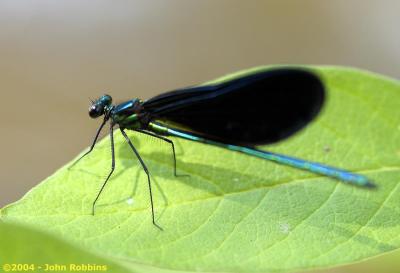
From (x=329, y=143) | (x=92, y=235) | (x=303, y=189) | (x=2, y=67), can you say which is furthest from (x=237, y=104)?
(x=2, y=67)

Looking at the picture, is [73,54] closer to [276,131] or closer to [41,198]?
[276,131]

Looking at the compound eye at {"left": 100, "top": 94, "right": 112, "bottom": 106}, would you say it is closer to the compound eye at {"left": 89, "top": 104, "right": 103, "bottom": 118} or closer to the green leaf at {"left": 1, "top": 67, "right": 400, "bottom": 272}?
the compound eye at {"left": 89, "top": 104, "right": 103, "bottom": 118}

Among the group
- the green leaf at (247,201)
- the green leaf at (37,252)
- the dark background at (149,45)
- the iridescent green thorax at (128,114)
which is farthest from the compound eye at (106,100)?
the dark background at (149,45)

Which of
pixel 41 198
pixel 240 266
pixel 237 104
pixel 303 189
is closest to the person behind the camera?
pixel 240 266

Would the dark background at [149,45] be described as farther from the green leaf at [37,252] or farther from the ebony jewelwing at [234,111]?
the green leaf at [37,252]

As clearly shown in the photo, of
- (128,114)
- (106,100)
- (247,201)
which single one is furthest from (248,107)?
(247,201)

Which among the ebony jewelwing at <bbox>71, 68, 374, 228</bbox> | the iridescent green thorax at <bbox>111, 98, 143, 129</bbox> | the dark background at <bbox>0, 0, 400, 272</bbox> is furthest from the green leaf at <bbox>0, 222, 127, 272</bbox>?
the dark background at <bbox>0, 0, 400, 272</bbox>
